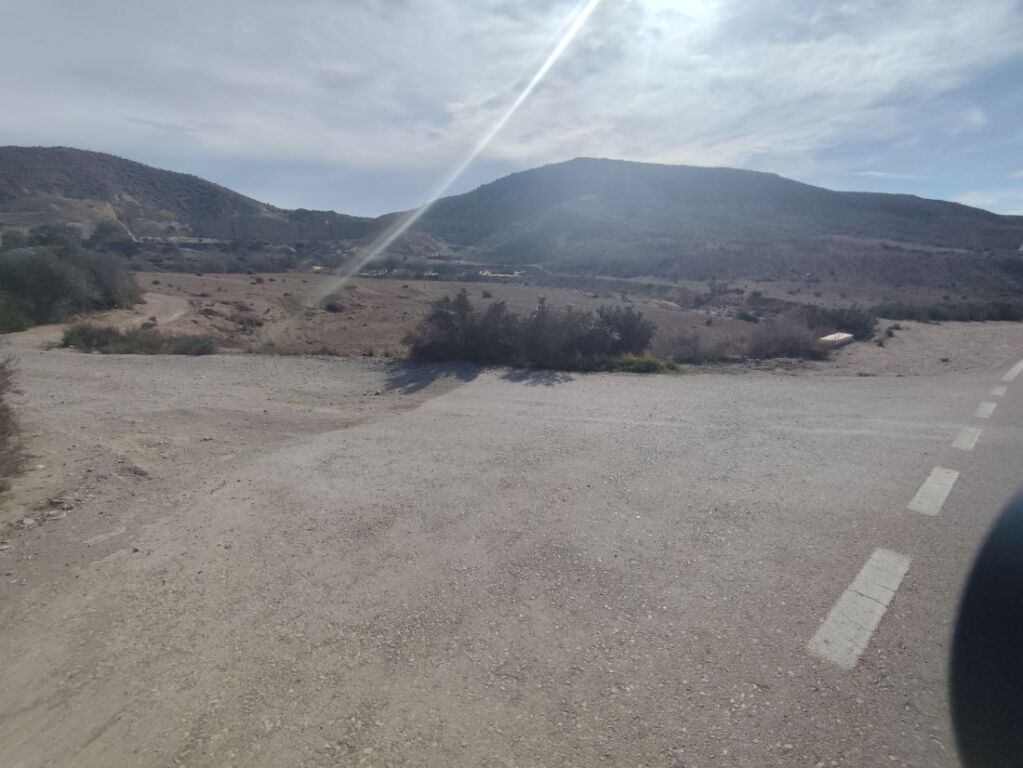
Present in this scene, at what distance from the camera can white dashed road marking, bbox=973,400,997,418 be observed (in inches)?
396

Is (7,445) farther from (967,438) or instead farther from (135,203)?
(135,203)

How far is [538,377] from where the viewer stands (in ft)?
46.1

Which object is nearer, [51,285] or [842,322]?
[51,285]

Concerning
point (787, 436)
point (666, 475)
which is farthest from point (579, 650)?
point (787, 436)

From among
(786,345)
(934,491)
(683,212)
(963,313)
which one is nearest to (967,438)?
(934,491)

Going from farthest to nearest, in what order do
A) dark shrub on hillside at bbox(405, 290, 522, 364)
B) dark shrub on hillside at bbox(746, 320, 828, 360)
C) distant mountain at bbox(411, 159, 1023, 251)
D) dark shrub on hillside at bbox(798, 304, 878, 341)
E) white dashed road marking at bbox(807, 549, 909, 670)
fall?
distant mountain at bbox(411, 159, 1023, 251) → dark shrub on hillside at bbox(798, 304, 878, 341) → dark shrub on hillside at bbox(746, 320, 828, 360) → dark shrub on hillside at bbox(405, 290, 522, 364) → white dashed road marking at bbox(807, 549, 909, 670)

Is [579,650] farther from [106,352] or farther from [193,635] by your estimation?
[106,352]

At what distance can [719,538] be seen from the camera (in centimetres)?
574

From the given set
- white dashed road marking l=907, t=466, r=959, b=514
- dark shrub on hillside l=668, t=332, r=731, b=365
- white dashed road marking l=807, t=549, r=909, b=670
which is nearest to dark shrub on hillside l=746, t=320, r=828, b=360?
dark shrub on hillside l=668, t=332, r=731, b=365

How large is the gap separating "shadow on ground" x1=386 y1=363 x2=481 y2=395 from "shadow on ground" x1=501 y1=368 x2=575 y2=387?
902 mm

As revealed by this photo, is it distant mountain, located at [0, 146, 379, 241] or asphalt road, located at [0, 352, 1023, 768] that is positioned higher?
distant mountain, located at [0, 146, 379, 241]

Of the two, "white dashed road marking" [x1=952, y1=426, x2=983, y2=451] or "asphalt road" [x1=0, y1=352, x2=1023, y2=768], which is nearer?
"asphalt road" [x1=0, y1=352, x2=1023, y2=768]

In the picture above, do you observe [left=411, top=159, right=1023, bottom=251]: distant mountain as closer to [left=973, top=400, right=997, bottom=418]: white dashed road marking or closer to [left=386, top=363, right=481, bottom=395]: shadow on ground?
[left=386, top=363, right=481, bottom=395]: shadow on ground

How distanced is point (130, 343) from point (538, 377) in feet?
38.9
